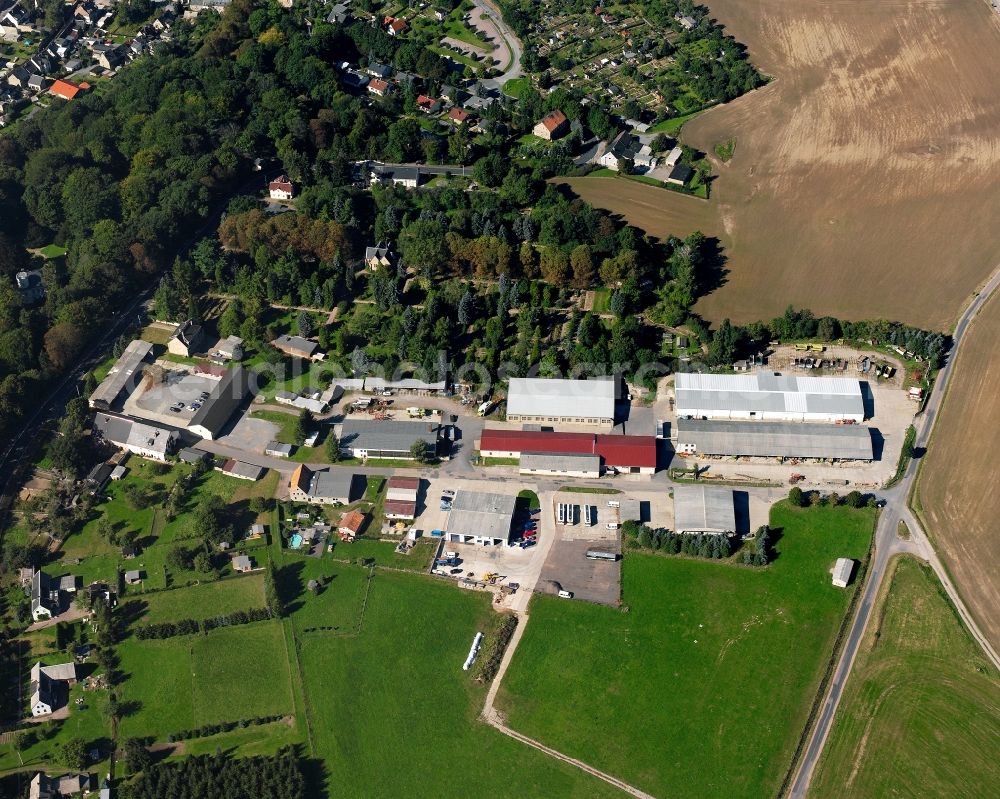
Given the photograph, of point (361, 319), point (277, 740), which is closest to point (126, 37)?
point (361, 319)

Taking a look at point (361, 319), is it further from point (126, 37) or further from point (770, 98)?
point (126, 37)

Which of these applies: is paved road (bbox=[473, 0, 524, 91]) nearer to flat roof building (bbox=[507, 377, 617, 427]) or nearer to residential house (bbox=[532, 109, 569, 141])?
residential house (bbox=[532, 109, 569, 141])

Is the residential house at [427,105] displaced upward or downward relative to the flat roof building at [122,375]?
upward

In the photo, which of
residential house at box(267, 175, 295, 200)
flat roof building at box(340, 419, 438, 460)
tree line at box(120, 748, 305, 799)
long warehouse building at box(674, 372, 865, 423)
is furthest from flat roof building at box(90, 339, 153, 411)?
long warehouse building at box(674, 372, 865, 423)

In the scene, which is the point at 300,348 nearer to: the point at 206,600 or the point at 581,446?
the point at 206,600

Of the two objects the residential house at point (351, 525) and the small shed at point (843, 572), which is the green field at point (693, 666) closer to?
the small shed at point (843, 572)

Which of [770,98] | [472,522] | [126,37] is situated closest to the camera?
[472,522]

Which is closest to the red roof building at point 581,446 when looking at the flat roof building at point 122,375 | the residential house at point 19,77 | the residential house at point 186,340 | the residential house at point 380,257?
the residential house at point 380,257
